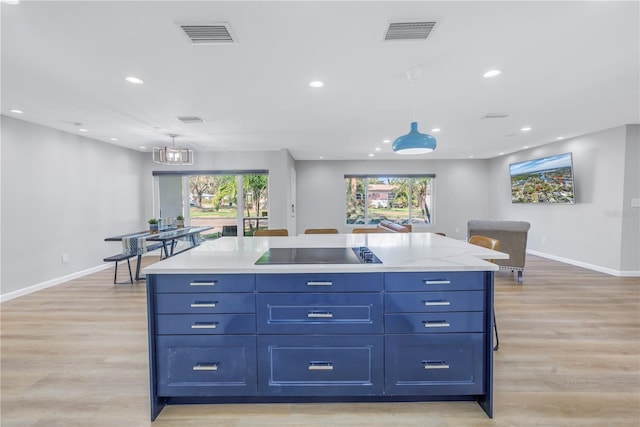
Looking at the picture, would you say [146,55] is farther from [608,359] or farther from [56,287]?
[608,359]

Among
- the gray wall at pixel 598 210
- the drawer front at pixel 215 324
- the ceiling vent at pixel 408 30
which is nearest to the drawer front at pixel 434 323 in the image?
the drawer front at pixel 215 324

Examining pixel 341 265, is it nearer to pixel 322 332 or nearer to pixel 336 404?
pixel 322 332

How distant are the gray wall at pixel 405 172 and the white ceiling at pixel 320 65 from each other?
362 centimetres

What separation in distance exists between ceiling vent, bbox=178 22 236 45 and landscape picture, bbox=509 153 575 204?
20.3 ft

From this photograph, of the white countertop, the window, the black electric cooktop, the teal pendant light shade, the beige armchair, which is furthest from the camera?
the window

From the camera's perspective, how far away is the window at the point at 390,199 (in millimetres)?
8438

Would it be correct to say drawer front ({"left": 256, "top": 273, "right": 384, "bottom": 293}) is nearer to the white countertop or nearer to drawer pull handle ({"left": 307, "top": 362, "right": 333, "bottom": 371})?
the white countertop

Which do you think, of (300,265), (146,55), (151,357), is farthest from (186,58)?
(151,357)

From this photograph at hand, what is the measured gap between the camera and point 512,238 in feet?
15.6

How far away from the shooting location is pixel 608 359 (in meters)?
2.38

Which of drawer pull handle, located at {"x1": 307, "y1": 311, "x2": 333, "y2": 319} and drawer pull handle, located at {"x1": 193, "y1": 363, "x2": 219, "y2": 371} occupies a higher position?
drawer pull handle, located at {"x1": 307, "y1": 311, "x2": 333, "y2": 319}

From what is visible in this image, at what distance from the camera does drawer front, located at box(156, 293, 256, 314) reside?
5.80 ft

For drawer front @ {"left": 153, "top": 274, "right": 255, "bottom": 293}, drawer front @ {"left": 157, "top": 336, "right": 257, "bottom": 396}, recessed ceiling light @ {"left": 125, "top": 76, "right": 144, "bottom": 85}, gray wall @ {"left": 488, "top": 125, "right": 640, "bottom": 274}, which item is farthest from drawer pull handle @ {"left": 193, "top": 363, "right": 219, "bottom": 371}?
gray wall @ {"left": 488, "top": 125, "right": 640, "bottom": 274}

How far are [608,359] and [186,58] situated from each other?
4.08m
